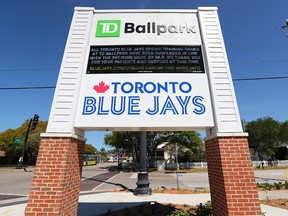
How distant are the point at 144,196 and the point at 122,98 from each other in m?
7.96

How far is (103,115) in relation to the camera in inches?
198

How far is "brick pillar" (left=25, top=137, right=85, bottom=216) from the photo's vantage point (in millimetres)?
4285

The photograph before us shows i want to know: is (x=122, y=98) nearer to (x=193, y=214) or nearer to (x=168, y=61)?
(x=168, y=61)

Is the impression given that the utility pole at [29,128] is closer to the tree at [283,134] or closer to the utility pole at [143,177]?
the utility pole at [143,177]

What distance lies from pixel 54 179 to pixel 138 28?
4721 millimetres

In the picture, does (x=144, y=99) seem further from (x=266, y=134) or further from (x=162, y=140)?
(x=266, y=134)

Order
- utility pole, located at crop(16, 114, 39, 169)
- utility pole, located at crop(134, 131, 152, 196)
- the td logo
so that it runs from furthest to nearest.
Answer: utility pole, located at crop(16, 114, 39, 169) < utility pole, located at crop(134, 131, 152, 196) < the td logo

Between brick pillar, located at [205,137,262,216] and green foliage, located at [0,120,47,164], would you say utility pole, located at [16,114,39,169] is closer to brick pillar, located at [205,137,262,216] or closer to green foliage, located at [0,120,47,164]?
green foliage, located at [0,120,47,164]

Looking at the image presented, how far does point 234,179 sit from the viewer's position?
451cm

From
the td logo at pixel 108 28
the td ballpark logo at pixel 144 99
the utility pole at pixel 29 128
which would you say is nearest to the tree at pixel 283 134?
the utility pole at pixel 29 128

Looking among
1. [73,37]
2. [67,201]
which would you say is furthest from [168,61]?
[67,201]

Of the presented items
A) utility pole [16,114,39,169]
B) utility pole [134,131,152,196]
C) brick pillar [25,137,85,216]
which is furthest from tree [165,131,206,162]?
brick pillar [25,137,85,216]

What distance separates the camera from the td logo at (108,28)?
6.26 metres

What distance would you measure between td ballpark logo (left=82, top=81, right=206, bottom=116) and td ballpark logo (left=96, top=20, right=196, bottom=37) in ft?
5.90
